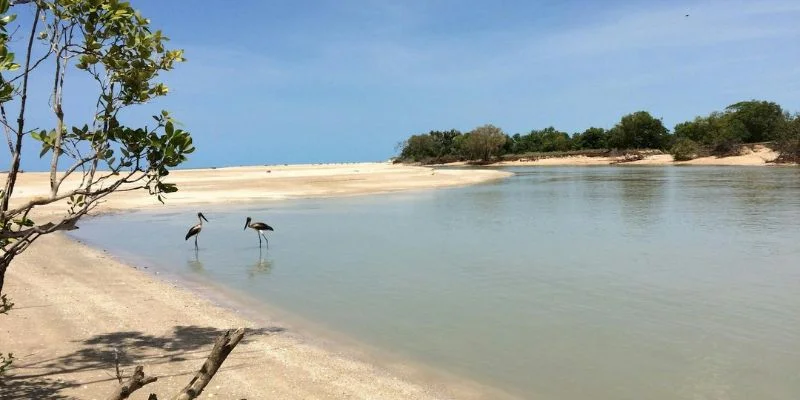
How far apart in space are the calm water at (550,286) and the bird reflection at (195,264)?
4.6 inches

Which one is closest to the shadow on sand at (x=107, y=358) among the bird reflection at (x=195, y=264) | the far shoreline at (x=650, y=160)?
the bird reflection at (x=195, y=264)

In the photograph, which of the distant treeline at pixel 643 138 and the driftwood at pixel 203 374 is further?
the distant treeline at pixel 643 138

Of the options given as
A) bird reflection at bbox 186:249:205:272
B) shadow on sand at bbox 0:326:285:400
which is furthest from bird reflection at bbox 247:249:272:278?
shadow on sand at bbox 0:326:285:400

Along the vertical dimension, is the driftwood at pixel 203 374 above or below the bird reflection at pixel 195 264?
above

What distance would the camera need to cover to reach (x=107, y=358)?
23.0 feet

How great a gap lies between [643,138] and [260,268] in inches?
4161

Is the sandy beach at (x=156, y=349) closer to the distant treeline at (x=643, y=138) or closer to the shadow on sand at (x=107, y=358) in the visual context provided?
the shadow on sand at (x=107, y=358)

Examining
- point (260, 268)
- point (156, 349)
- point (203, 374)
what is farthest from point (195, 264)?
point (203, 374)

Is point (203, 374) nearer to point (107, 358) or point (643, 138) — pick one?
point (107, 358)

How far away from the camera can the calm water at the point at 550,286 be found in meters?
7.23

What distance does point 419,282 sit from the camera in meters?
12.1

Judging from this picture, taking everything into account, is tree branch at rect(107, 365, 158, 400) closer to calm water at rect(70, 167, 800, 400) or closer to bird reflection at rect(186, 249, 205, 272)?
calm water at rect(70, 167, 800, 400)

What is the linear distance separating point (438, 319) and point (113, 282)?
6.78 metres

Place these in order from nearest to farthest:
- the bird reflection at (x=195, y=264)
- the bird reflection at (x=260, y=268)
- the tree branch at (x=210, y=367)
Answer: the tree branch at (x=210, y=367), the bird reflection at (x=260, y=268), the bird reflection at (x=195, y=264)
